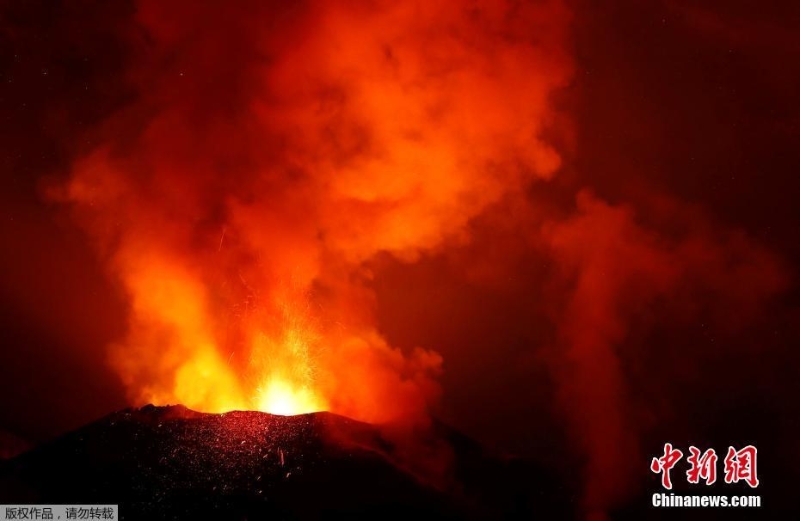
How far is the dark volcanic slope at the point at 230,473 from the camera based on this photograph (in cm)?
Result: 1485

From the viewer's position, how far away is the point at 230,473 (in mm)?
15648

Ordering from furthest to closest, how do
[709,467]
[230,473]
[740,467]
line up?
[740,467] < [709,467] < [230,473]

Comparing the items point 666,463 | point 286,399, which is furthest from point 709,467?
point 286,399

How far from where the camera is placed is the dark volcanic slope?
14852 millimetres

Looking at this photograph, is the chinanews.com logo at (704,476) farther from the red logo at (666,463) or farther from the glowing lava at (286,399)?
the glowing lava at (286,399)

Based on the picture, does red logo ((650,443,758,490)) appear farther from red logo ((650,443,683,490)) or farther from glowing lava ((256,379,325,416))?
glowing lava ((256,379,325,416))

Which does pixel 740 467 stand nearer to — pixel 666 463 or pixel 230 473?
pixel 666 463

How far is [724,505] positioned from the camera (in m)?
22.3

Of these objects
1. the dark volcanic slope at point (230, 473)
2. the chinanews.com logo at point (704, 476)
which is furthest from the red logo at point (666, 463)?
the dark volcanic slope at point (230, 473)

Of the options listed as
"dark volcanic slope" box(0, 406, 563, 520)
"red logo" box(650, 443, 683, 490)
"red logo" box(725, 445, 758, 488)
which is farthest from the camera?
"red logo" box(650, 443, 683, 490)

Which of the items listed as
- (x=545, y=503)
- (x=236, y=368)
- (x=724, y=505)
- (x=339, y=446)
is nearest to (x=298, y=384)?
(x=236, y=368)

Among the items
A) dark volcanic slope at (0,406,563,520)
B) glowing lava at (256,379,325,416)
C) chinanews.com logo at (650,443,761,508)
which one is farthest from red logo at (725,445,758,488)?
glowing lava at (256,379,325,416)

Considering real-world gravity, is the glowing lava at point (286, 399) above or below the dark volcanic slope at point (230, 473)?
above

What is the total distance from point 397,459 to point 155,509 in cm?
675
